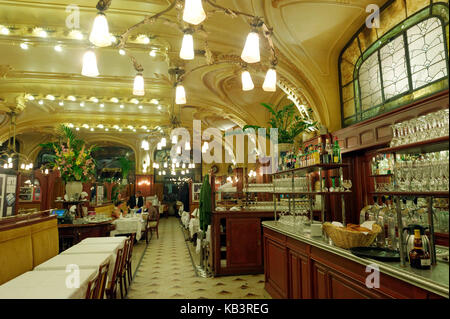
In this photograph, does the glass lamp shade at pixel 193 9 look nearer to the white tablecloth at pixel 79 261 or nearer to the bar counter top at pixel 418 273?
the bar counter top at pixel 418 273

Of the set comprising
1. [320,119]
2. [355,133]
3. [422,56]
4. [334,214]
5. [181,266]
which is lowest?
[181,266]

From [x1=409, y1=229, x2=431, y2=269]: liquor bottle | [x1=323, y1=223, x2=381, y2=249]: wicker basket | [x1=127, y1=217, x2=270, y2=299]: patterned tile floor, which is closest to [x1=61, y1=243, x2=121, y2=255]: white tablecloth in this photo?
[x1=127, y1=217, x2=270, y2=299]: patterned tile floor

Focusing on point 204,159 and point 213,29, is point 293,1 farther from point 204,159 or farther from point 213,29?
point 204,159

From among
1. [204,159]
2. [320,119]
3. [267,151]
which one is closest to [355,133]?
[320,119]

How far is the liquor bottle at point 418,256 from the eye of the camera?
180 centimetres

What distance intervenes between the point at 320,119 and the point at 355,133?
0.95m

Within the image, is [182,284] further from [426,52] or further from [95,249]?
[426,52]

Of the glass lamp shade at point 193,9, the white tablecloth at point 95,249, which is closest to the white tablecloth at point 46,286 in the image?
the white tablecloth at point 95,249

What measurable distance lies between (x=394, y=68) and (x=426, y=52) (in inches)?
22.7

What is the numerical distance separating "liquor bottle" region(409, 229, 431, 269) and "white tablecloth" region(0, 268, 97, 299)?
238 cm

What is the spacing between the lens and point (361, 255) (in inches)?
83.6

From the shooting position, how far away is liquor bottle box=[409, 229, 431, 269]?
1796 mm

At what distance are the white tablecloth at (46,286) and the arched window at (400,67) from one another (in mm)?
4479

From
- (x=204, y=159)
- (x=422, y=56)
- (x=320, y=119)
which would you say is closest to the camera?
(x=422, y=56)
